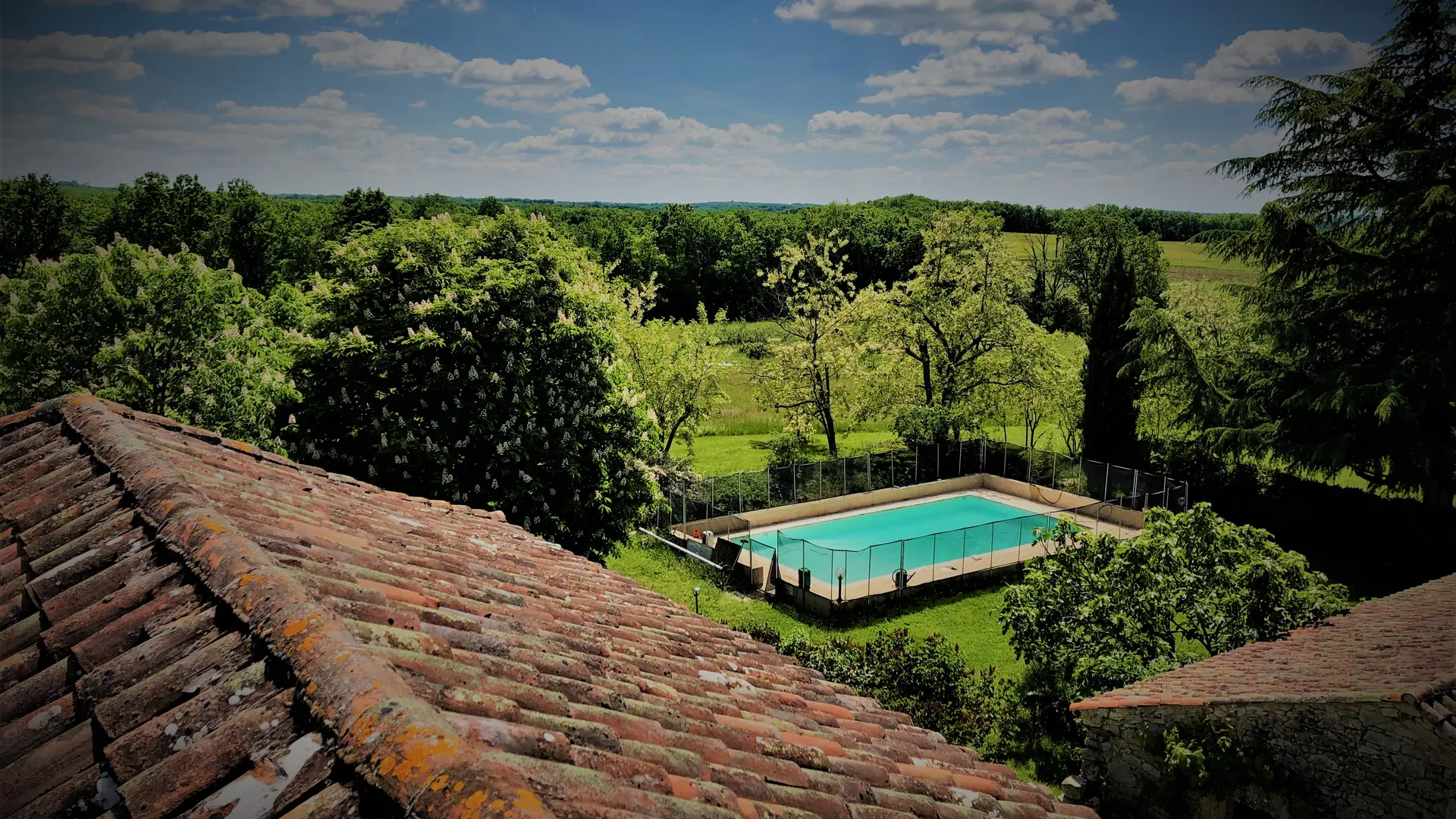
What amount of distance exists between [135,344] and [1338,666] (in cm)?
2099

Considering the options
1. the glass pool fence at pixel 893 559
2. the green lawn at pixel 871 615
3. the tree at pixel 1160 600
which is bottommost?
the green lawn at pixel 871 615

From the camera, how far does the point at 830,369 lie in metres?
37.0

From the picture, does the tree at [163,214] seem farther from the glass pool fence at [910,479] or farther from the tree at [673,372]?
the glass pool fence at [910,479]

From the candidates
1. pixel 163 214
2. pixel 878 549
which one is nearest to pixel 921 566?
pixel 878 549

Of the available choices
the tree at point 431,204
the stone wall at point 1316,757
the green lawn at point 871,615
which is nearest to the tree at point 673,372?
the green lawn at point 871,615

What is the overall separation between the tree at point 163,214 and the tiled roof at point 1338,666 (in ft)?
180

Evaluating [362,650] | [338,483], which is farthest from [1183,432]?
[362,650]

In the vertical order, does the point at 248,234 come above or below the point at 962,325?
above

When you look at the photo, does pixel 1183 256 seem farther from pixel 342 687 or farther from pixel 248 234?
pixel 342 687

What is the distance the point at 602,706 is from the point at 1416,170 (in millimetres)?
29727

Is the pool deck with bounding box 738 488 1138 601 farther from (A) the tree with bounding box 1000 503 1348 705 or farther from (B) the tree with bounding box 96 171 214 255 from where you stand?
(B) the tree with bounding box 96 171 214 255

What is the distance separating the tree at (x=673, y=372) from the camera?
105ft

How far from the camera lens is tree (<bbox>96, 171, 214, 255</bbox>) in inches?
1887

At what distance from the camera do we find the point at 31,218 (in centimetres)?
5156
